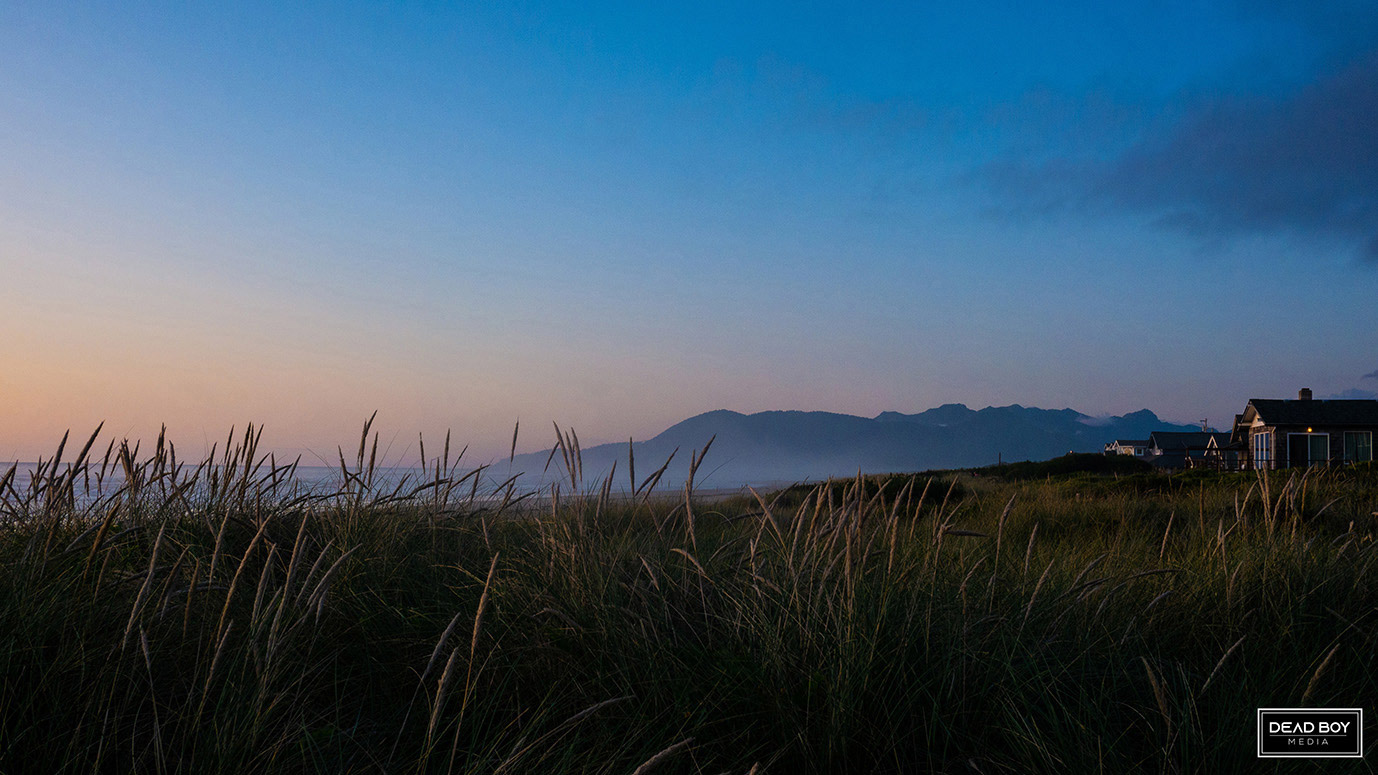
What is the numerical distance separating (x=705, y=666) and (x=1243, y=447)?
4786cm

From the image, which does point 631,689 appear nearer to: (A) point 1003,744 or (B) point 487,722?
(B) point 487,722

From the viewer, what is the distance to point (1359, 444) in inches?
1342

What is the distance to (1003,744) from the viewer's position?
2.29m

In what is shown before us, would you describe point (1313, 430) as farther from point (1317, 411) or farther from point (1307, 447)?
point (1317, 411)

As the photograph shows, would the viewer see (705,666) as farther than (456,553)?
No

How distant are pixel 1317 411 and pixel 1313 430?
4.72 feet

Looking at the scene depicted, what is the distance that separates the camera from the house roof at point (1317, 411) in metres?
34.3

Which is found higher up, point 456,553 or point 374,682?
point 456,553

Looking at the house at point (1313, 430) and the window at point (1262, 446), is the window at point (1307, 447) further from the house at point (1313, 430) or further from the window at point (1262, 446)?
the window at point (1262, 446)

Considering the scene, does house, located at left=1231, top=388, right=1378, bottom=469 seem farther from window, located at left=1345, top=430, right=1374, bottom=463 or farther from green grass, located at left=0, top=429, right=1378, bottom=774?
green grass, located at left=0, top=429, right=1378, bottom=774

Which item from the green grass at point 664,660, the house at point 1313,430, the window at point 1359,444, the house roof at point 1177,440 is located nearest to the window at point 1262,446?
the house at point 1313,430

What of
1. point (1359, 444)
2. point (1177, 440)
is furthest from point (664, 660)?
point (1177, 440)

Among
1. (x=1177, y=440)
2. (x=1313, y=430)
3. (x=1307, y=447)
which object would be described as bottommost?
(x=1177, y=440)

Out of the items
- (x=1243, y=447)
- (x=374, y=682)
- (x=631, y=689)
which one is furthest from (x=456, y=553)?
(x=1243, y=447)
